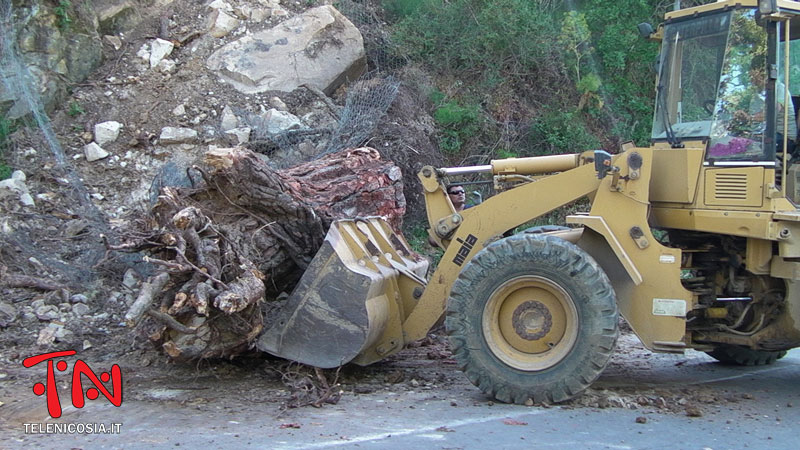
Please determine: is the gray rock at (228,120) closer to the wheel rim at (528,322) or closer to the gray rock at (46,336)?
the gray rock at (46,336)

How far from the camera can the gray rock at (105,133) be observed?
35.2 feet

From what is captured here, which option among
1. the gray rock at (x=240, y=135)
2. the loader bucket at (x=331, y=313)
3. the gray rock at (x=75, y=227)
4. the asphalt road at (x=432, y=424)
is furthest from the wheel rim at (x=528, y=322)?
the gray rock at (x=240, y=135)

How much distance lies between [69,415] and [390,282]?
2.55 metres

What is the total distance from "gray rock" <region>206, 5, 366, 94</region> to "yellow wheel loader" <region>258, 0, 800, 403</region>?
6.34 m

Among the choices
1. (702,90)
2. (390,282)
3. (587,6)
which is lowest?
(390,282)

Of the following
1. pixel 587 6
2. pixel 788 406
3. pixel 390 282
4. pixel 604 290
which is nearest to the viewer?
pixel 604 290

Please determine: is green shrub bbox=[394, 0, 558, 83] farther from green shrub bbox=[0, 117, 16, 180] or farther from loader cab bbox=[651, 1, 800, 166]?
loader cab bbox=[651, 1, 800, 166]

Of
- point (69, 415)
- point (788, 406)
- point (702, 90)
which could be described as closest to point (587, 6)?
point (702, 90)

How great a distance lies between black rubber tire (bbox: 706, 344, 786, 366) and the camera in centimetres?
744

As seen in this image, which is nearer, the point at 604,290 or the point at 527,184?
the point at 604,290

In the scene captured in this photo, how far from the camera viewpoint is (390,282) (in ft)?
21.7

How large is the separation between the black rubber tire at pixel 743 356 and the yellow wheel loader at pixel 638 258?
3.67 ft

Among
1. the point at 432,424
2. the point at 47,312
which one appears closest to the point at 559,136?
the point at 47,312

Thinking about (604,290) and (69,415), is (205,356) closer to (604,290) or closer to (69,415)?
(69,415)
